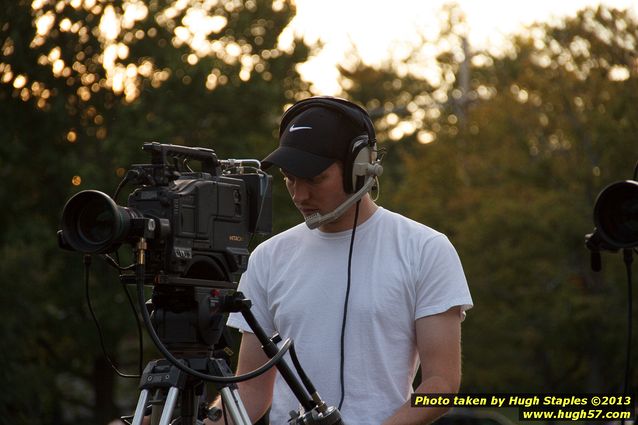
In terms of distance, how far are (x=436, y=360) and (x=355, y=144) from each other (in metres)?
0.88

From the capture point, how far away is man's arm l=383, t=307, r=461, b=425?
13.3 ft

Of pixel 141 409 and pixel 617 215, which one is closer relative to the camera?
pixel 141 409

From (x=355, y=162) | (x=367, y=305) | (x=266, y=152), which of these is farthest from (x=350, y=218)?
(x=266, y=152)

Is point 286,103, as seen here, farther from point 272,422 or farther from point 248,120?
point 272,422

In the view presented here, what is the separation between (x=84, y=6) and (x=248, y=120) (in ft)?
15.4

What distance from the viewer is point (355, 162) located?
14.3ft

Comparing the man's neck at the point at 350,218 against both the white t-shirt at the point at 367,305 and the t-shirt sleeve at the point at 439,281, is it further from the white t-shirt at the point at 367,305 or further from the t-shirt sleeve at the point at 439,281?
the t-shirt sleeve at the point at 439,281

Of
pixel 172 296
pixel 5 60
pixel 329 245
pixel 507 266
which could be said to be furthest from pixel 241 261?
pixel 507 266

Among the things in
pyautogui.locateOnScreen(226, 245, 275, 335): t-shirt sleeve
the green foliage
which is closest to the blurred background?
the green foliage

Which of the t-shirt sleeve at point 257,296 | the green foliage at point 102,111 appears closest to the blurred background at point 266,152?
the green foliage at point 102,111

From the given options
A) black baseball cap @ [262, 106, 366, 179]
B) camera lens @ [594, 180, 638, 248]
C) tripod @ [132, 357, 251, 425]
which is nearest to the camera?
tripod @ [132, 357, 251, 425]

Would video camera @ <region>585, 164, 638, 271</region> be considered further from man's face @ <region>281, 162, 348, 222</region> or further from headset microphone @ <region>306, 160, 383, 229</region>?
Answer: man's face @ <region>281, 162, 348, 222</region>

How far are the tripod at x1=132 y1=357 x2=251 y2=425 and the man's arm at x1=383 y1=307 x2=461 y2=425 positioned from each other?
0.55 m

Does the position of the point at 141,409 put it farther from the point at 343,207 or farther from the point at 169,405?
the point at 343,207
